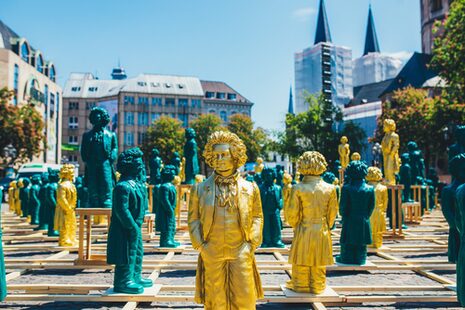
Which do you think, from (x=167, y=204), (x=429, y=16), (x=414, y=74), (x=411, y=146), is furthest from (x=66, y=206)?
(x=429, y=16)

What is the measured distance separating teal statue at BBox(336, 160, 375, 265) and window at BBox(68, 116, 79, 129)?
7265cm

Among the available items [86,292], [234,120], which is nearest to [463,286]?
[86,292]

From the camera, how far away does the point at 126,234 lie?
6.39 m

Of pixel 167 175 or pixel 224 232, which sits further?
pixel 167 175

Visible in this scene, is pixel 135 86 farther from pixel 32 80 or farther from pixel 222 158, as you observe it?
pixel 222 158

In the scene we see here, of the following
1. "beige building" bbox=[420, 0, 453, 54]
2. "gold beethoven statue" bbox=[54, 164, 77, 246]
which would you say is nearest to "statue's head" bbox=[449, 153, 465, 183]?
"gold beethoven statue" bbox=[54, 164, 77, 246]

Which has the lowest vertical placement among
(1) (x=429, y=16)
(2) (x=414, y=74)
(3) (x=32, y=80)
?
(3) (x=32, y=80)

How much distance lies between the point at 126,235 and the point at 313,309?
2.72m

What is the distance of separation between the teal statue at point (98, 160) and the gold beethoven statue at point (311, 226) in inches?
158

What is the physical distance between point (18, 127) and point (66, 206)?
81.6ft

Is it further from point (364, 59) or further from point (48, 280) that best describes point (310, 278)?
point (364, 59)

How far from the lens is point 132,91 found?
232ft

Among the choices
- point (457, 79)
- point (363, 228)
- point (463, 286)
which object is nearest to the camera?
point (463, 286)

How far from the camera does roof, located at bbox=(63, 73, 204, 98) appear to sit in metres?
71.7
